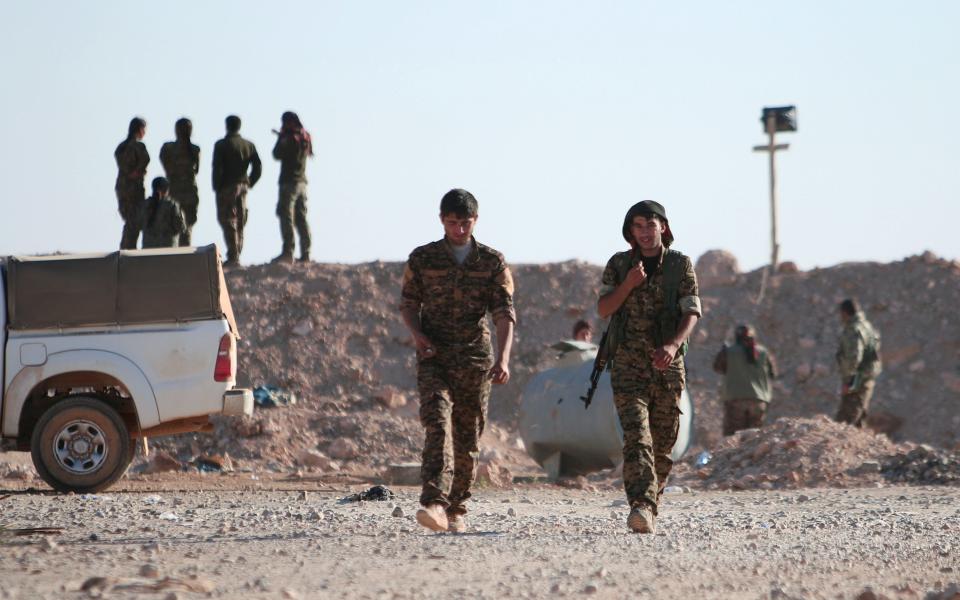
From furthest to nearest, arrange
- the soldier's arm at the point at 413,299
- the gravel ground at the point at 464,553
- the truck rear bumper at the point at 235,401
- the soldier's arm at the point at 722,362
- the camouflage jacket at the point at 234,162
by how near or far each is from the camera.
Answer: the camouflage jacket at the point at 234,162
the soldier's arm at the point at 722,362
the truck rear bumper at the point at 235,401
the soldier's arm at the point at 413,299
the gravel ground at the point at 464,553

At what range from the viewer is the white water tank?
1706 centimetres

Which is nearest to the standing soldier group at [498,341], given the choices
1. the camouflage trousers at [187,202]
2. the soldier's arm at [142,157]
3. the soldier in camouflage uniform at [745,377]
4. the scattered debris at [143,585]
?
the scattered debris at [143,585]

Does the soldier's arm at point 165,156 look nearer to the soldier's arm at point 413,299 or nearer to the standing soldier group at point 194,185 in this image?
the standing soldier group at point 194,185

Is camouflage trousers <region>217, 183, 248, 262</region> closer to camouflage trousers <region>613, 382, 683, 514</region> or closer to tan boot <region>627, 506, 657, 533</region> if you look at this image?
camouflage trousers <region>613, 382, 683, 514</region>

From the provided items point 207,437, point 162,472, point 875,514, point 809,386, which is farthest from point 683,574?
point 809,386

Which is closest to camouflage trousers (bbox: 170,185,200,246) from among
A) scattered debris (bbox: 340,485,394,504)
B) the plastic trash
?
the plastic trash

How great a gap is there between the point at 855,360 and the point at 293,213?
885 centimetres

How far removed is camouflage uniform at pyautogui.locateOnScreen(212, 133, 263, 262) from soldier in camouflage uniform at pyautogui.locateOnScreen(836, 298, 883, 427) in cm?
801

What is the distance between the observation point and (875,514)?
11336 millimetres

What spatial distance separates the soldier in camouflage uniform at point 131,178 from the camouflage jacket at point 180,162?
0.45 metres

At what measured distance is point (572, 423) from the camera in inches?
681

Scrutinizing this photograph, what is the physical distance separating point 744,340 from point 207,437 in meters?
6.99

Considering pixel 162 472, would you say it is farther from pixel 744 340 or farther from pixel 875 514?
pixel 875 514

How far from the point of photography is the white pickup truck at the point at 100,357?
1283 centimetres
